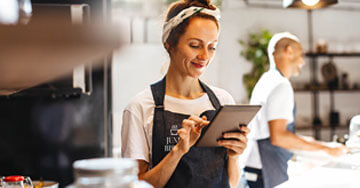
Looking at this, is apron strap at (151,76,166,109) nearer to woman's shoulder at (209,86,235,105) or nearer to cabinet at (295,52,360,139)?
woman's shoulder at (209,86,235,105)

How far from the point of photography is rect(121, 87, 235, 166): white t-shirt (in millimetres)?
1521

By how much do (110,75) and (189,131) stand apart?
1.17 m

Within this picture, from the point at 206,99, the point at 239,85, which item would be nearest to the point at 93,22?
the point at 206,99

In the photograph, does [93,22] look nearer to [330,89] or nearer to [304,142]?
[304,142]

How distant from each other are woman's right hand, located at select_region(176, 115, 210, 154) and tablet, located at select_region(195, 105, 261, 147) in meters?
0.03

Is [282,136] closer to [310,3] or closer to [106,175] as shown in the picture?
[310,3]

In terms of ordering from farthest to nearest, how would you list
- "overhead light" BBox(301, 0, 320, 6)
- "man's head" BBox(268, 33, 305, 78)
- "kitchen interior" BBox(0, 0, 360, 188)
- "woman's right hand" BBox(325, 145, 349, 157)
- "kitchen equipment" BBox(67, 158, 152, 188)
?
"man's head" BBox(268, 33, 305, 78) < "overhead light" BBox(301, 0, 320, 6) < "woman's right hand" BBox(325, 145, 349, 157) < "kitchen equipment" BBox(67, 158, 152, 188) < "kitchen interior" BBox(0, 0, 360, 188)

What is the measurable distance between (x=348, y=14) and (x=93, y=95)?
528 centimetres

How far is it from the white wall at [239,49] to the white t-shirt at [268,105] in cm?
179

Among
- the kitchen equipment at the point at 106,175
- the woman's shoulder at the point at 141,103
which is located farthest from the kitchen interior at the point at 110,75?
the woman's shoulder at the point at 141,103

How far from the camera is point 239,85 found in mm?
5363

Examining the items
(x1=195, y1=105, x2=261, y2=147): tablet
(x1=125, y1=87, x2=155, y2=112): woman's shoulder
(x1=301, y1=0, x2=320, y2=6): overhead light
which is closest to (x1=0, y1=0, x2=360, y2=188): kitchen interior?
(x1=301, y1=0, x2=320, y2=6): overhead light

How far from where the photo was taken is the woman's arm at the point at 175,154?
1.41 meters

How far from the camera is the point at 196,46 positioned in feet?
5.35
